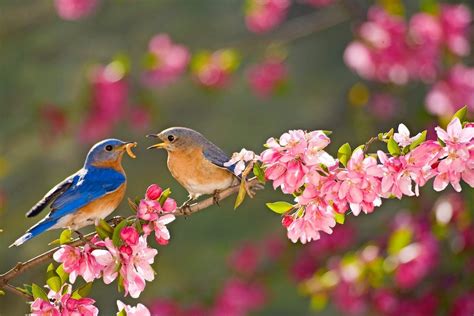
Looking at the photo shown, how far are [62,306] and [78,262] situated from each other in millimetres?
110

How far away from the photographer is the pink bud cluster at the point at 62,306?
2.05 m

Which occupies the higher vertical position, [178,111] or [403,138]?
[403,138]

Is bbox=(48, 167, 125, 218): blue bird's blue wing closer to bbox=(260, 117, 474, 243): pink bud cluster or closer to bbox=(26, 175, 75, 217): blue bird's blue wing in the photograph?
bbox=(26, 175, 75, 217): blue bird's blue wing

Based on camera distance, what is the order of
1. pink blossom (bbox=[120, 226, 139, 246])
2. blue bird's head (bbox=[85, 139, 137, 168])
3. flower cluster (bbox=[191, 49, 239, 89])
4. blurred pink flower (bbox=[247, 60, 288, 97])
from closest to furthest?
pink blossom (bbox=[120, 226, 139, 246])
blue bird's head (bbox=[85, 139, 137, 168])
flower cluster (bbox=[191, 49, 239, 89])
blurred pink flower (bbox=[247, 60, 288, 97])

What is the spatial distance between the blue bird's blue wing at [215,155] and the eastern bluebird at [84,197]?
29 cm

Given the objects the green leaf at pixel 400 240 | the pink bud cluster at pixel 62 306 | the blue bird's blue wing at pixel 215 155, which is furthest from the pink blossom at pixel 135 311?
the green leaf at pixel 400 240

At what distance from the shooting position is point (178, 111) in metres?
7.13

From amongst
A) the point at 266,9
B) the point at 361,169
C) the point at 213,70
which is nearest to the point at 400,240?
the point at 213,70

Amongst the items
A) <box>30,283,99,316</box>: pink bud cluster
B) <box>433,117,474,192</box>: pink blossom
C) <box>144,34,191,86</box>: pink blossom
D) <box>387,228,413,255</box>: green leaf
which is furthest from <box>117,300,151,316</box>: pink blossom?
<box>144,34,191,86</box>: pink blossom

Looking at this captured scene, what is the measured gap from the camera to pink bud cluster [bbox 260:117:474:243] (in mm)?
1985

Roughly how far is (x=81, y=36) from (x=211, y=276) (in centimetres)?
249

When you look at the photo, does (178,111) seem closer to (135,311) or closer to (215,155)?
(215,155)

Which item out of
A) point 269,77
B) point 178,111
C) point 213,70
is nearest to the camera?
point 213,70

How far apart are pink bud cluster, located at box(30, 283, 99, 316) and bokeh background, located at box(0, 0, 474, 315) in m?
3.81
